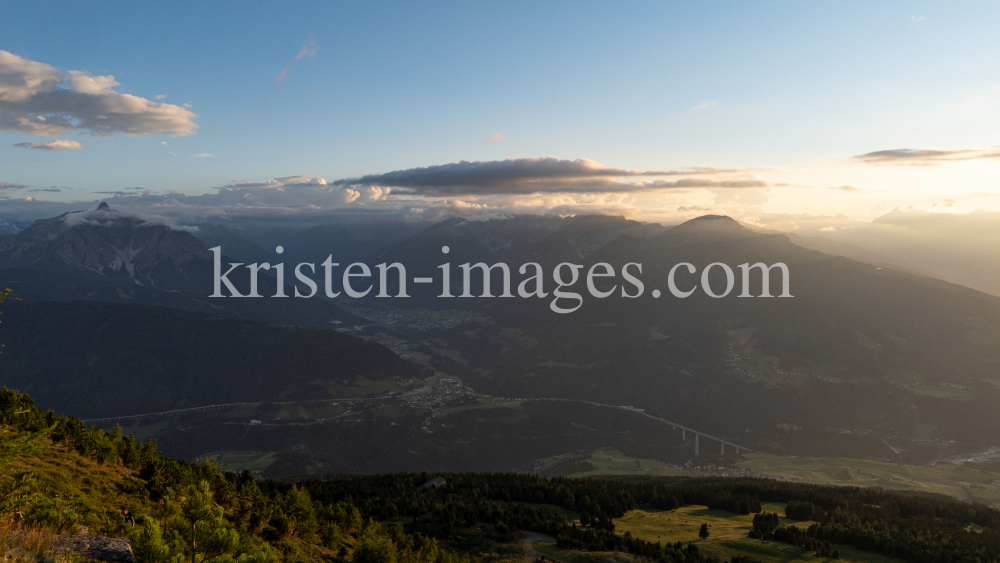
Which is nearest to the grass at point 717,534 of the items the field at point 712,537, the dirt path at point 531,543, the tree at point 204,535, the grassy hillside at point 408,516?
the field at point 712,537

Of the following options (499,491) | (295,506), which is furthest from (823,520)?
(295,506)

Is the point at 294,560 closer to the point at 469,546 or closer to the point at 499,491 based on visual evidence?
the point at 469,546

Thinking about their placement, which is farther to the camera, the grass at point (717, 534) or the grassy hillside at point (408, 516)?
the grass at point (717, 534)

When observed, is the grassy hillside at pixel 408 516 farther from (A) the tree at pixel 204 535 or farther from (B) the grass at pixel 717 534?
(B) the grass at pixel 717 534

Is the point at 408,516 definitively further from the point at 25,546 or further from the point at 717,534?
the point at 25,546

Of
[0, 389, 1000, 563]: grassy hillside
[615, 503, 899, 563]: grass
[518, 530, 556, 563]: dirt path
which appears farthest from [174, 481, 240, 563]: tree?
[615, 503, 899, 563]: grass

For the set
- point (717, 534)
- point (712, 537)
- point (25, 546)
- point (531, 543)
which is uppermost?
point (25, 546)

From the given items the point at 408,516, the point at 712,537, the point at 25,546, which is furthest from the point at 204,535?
the point at 712,537
